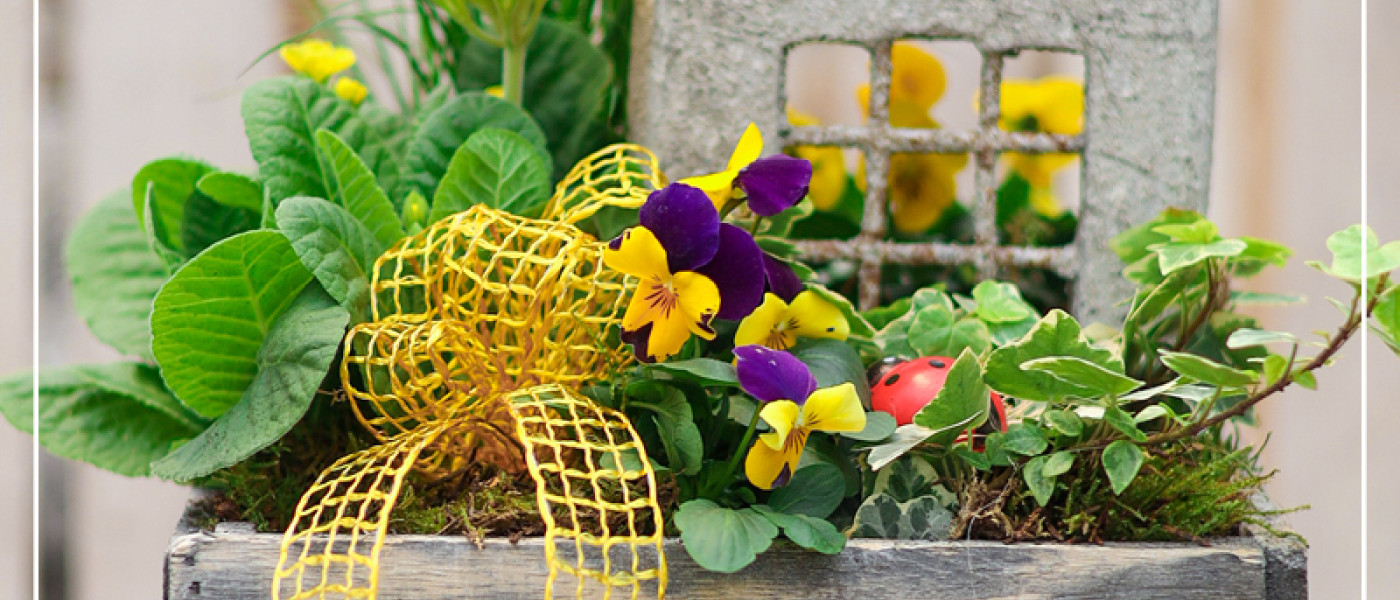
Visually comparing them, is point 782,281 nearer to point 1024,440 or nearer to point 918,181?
point 1024,440

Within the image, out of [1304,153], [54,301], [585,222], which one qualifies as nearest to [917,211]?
[585,222]

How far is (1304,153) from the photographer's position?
1070 mm

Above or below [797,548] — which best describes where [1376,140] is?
above

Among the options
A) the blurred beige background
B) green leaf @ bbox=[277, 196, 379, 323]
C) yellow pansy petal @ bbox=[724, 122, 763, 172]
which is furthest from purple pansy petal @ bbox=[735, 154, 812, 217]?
the blurred beige background

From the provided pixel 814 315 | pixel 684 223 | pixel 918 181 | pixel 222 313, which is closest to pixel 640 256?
pixel 684 223

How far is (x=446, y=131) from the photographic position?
625 millimetres

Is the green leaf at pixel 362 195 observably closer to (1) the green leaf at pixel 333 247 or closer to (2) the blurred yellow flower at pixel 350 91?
(1) the green leaf at pixel 333 247

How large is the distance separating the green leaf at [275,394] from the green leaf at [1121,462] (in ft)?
1.24

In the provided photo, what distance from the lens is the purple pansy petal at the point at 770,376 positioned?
0.43 metres

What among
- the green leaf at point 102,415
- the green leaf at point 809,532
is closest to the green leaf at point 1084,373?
the green leaf at point 809,532

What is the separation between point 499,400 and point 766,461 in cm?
13

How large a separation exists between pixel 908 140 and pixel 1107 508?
0.30m

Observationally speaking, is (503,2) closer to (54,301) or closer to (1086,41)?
(1086,41)

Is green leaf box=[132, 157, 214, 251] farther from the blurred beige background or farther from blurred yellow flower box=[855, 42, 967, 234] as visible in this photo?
blurred yellow flower box=[855, 42, 967, 234]
